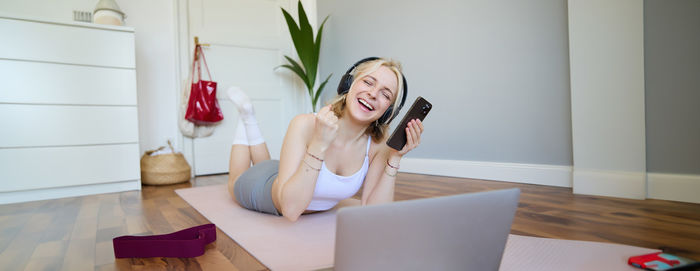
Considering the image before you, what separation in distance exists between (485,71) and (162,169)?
8.31ft

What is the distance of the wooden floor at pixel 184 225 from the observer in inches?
47.6

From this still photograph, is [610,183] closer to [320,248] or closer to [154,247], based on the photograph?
[320,248]

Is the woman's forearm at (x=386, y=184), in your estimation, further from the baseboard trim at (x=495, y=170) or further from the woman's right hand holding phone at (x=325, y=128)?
the baseboard trim at (x=495, y=170)

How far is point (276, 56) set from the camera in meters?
4.27

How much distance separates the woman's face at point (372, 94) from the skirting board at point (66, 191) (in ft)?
7.46

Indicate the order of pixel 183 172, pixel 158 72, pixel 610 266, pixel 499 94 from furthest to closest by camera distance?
pixel 158 72 → pixel 183 172 → pixel 499 94 → pixel 610 266

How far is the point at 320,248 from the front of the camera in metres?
1.28

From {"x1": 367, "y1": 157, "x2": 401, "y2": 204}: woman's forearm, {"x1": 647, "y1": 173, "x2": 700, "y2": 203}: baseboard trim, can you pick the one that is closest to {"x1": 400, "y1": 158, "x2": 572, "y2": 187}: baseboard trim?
{"x1": 647, "y1": 173, "x2": 700, "y2": 203}: baseboard trim

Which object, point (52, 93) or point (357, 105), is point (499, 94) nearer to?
point (357, 105)

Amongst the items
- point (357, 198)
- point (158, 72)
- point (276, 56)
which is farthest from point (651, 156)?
point (158, 72)

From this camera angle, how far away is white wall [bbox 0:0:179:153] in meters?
3.45

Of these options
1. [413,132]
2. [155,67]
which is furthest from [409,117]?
[155,67]

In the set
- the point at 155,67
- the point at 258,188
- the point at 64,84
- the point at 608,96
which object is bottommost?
the point at 258,188

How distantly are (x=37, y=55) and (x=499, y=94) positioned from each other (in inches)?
Result: 117
